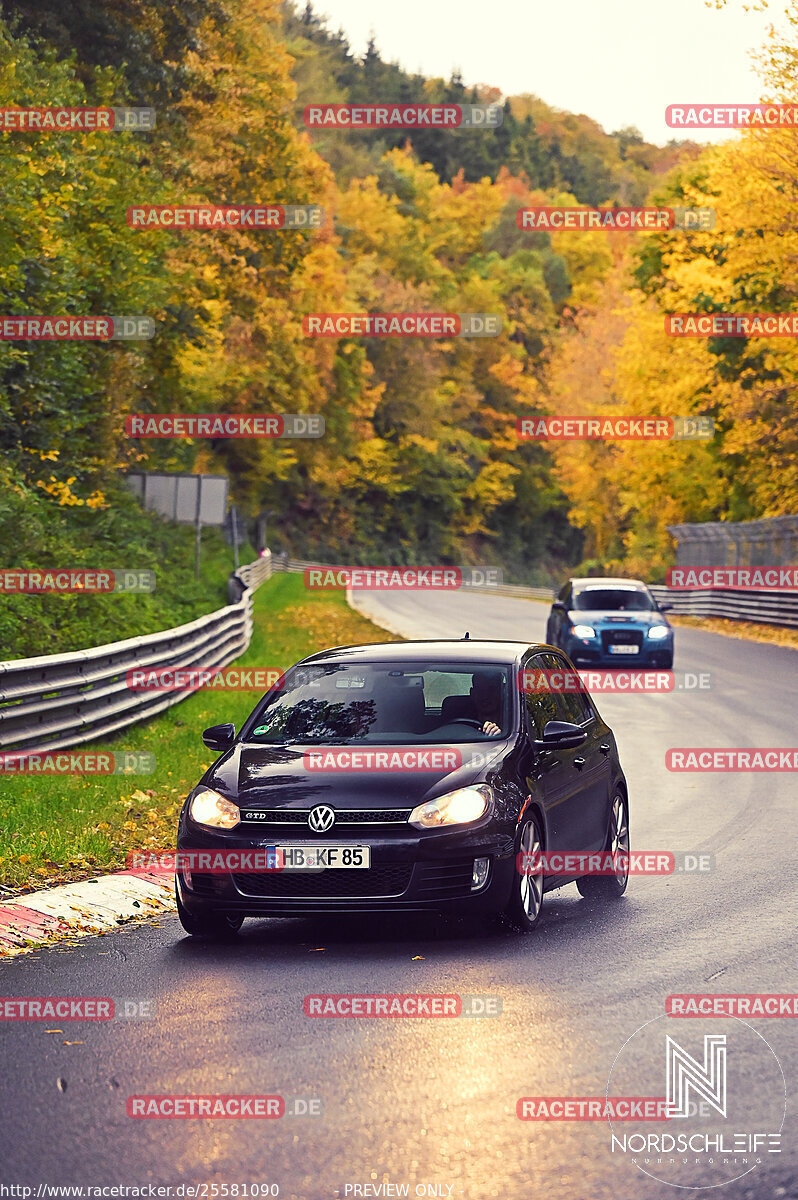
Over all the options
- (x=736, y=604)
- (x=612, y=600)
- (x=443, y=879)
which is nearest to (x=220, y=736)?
(x=443, y=879)

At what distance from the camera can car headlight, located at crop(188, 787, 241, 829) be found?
8.38m

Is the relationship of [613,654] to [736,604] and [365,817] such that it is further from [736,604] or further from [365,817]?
[365,817]

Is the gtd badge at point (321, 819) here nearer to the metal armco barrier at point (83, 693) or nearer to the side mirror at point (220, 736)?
the side mirror at point (220, 736)

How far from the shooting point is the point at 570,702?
1026 cm

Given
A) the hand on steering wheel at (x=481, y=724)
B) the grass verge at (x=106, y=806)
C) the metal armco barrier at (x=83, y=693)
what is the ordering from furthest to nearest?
the metal armco barrier at (x=83, y=693)
the grass verge at (x=106, y=806)
the hand on steering wheel at (x=481, y=724)

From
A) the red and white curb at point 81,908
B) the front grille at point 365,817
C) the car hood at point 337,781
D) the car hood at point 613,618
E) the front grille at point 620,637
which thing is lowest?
the front grille at point 620,637

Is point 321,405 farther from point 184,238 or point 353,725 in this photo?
point 353,725

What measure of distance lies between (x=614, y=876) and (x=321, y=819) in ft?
8.57

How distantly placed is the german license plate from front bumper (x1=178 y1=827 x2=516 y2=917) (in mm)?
28

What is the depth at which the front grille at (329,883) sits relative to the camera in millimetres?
8086

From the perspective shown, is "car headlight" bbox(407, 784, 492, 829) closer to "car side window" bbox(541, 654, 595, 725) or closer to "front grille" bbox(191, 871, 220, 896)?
"front grille" bbox(191, 871, 220, 896)

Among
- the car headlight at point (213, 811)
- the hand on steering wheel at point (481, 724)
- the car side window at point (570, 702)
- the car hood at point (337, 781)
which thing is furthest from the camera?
the car side window at point (570, 702)

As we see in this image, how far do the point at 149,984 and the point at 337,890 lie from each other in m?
1.15

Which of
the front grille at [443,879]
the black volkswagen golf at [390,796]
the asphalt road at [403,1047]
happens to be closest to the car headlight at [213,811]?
the black volkswagen golf at [390,796]
